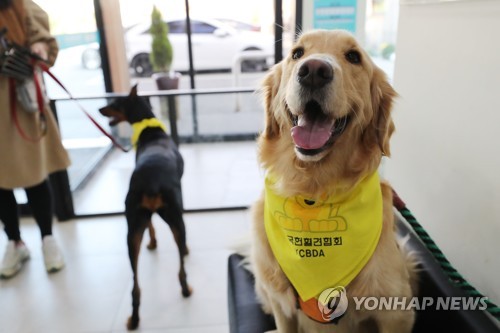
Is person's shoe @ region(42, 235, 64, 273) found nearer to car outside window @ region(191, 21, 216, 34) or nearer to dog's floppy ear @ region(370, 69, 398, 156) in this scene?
dog's floppy ear @ region(370, 69, 398, 156)

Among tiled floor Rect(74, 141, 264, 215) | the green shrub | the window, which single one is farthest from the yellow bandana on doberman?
the window

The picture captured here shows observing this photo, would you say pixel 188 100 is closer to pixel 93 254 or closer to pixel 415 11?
pixel 93 254

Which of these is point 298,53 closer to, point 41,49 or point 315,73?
point 315,73

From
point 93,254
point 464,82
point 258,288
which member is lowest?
point 93,254

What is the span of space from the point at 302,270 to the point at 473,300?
54 centimetres

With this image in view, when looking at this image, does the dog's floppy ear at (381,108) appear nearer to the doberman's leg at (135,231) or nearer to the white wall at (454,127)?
the white wall at (454,127)

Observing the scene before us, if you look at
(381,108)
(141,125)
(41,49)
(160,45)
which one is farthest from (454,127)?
(160,45)

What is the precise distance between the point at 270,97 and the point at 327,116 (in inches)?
13.2

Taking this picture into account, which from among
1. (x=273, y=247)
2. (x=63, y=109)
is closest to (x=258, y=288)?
(x=273, y=247)

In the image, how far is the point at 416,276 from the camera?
153 centimetres

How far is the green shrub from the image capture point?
4.93 metres

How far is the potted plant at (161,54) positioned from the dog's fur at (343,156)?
3904 mm

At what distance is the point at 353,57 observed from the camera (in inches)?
49.7

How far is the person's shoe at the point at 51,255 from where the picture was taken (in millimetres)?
2402
